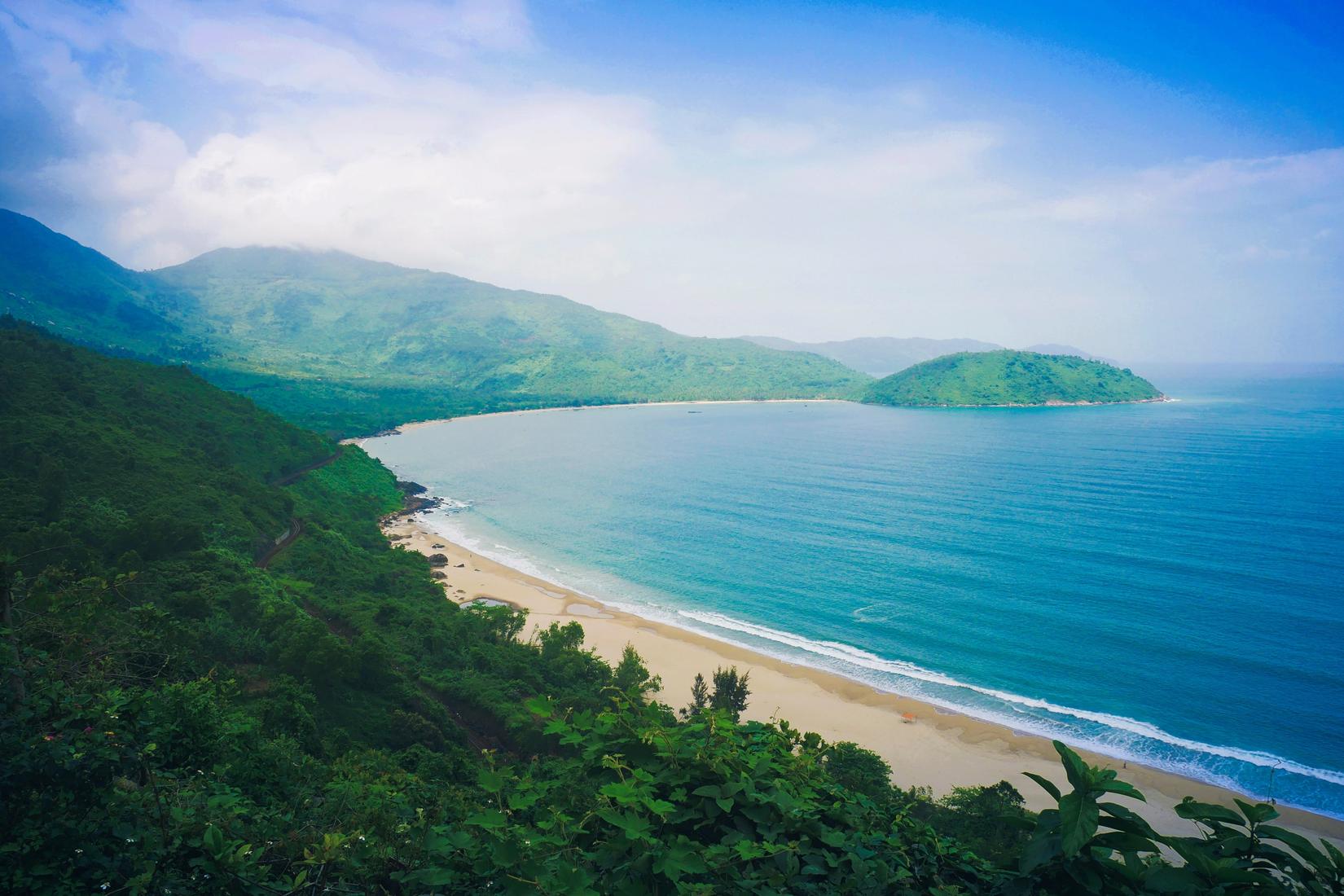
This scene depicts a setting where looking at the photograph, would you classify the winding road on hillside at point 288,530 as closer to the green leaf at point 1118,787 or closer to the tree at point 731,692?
the tree at point 731,692

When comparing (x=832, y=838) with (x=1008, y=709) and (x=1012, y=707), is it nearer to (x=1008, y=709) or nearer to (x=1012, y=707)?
(x=1008, y=709)

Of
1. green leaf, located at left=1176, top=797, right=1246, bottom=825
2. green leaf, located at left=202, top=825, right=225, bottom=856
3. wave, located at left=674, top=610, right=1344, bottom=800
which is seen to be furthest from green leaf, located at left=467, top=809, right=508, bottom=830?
wave, located at left=674, top=610, right=1344, bottom=800

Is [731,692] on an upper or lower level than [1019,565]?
lower

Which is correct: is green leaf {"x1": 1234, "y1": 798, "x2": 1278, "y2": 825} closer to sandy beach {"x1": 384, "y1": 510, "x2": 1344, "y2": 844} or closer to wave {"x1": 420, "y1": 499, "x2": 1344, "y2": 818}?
sandy beach {"x1": 384, "y1": 510, "x2": 1344, "y2": 844}

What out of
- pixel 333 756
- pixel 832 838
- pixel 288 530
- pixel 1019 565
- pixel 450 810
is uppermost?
pixel 832 838

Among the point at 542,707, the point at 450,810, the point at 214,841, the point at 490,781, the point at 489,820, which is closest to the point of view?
the point at 214,841

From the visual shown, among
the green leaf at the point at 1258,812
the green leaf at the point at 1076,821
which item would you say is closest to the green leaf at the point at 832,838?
the green leaf at the point at 1076,821

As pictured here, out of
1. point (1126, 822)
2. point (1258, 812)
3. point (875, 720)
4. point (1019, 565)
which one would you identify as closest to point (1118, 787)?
point (1126, 822)
